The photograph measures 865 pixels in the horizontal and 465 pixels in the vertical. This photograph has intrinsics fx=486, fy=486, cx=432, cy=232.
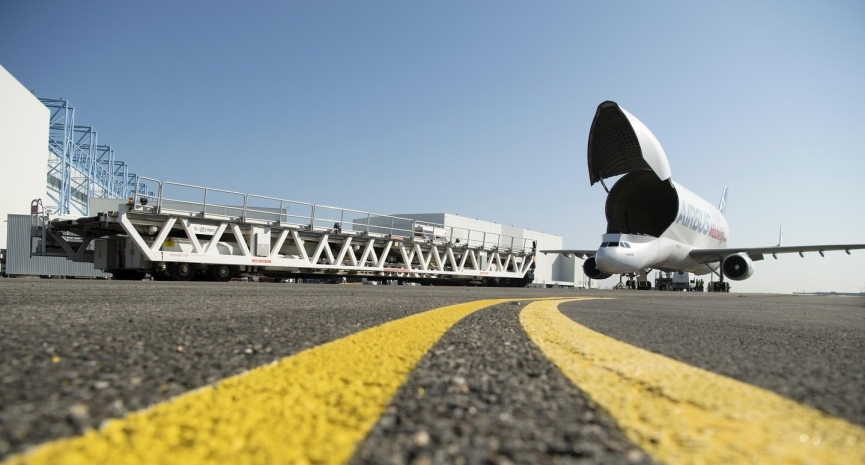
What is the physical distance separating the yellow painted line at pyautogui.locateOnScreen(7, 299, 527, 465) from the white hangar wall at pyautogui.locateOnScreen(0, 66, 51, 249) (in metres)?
34.4

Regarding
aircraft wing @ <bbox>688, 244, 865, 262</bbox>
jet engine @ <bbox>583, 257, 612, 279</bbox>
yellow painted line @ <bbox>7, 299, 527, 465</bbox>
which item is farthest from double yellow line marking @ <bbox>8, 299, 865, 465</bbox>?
aircraft wing @ <bbox>688, 244, 865, 262</bbox>

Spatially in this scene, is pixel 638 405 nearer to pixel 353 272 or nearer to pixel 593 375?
pixel 593 375

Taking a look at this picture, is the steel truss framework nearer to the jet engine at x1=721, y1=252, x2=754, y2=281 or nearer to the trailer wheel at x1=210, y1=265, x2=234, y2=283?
the trailer wheel at x1=210, y1=265, x2=234, y2=283

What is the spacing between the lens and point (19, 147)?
28703 millimetres

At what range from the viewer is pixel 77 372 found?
131cm

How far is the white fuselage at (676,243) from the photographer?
19281 mm

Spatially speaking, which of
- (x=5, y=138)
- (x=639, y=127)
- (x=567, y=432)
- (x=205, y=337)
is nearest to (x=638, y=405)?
(x=567, y=432)

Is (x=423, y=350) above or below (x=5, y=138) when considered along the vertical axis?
below

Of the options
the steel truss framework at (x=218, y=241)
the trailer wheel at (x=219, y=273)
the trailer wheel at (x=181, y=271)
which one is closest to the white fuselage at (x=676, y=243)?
the steel truss framework at (x=218, y=241)

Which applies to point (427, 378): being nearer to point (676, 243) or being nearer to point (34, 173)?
point (676, 243)

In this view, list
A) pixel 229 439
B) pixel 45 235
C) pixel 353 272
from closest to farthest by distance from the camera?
pixel 229 439
pixel 45 235
pixel 353 272

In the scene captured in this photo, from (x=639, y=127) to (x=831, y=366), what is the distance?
809 inches

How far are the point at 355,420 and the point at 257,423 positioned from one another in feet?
0.59

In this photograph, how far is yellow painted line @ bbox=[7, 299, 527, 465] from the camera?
2.46 feet
